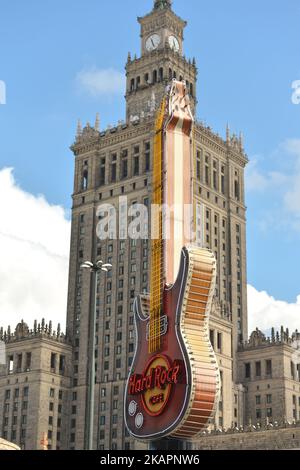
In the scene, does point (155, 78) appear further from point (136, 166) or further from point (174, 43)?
point (136, 166)

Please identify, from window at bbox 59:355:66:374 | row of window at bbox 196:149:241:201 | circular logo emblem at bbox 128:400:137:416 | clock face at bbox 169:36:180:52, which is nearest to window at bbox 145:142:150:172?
row of window at bbox 196:149:241:201

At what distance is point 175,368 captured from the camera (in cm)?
6931

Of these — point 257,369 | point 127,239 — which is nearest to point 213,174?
point 127,239

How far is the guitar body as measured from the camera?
68.2 m

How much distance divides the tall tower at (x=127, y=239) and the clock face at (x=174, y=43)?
0.93 ft

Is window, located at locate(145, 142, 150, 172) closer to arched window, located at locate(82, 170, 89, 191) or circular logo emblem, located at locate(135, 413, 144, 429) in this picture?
arched window, located at locate(82, 170, 89, 191)

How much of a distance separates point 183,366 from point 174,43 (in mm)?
105052

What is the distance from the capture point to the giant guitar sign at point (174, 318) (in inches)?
2699

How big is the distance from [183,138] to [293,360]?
67613 mm

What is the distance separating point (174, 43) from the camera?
162 metres

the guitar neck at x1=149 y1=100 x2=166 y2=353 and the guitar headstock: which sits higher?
the guitar headstock

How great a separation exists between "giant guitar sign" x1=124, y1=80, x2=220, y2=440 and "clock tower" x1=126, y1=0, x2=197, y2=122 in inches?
2964
